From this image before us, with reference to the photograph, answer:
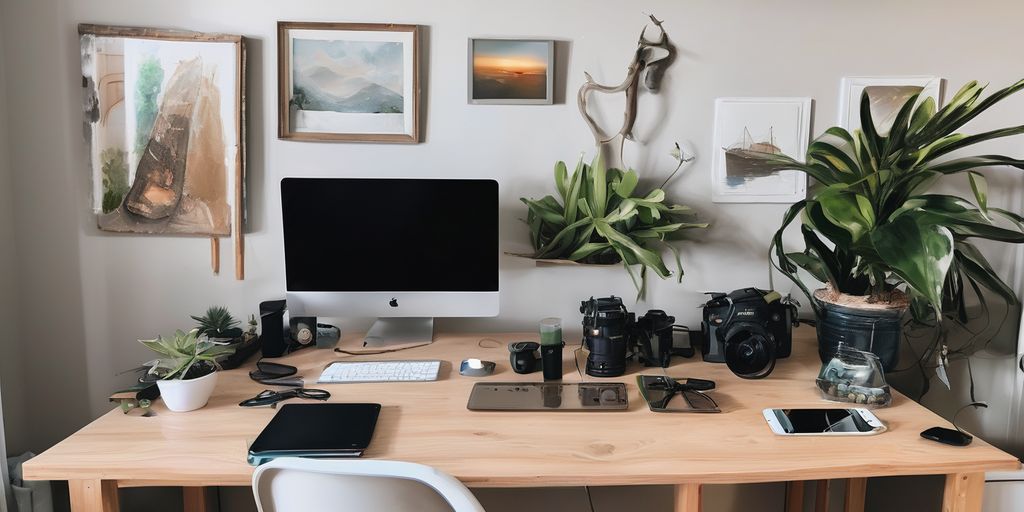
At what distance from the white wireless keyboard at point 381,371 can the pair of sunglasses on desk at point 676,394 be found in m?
0.54

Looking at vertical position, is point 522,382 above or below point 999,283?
below

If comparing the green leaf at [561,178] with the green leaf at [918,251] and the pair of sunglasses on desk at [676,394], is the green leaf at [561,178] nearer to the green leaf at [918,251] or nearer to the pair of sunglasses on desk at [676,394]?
the pair of sunglasses on desk at [676,394]

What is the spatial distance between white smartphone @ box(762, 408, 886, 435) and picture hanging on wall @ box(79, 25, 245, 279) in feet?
5.24

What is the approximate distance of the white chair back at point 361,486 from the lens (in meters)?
0.83

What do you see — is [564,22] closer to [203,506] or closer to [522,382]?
[522,382]

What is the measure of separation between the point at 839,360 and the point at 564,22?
124 cm

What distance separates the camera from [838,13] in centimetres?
182

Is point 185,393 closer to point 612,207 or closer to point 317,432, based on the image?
point 317,432

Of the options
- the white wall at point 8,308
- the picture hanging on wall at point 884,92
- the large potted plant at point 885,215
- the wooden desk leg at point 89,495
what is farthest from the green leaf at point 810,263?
the white wall at point 8,308

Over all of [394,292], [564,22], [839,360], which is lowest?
[839,360]

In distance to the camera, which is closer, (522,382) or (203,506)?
(522,382)

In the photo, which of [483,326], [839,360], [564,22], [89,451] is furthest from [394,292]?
[839,360]

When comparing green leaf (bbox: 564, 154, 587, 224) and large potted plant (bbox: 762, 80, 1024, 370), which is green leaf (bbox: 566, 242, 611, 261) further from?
large potted plant (bbox: 762, 80, 1024, 370)

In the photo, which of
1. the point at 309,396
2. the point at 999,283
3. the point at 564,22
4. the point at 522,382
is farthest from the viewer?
the point at 564,22
